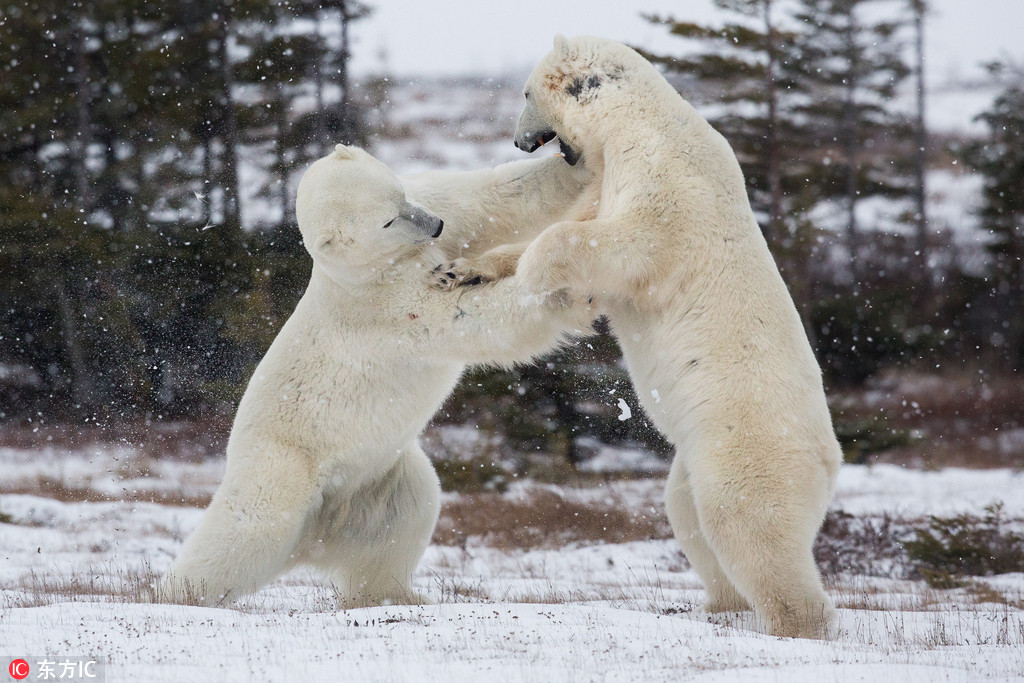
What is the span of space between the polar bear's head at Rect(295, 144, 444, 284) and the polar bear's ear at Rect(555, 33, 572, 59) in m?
1.05

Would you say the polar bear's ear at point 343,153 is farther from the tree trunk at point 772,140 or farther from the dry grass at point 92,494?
the tree trunk at point 772,140

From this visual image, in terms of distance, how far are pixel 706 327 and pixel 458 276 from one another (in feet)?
3.86

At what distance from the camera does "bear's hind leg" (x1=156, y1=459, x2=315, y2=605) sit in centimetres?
464

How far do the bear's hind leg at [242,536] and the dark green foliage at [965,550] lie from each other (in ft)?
17.7

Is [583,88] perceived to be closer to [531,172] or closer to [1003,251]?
[531,172]

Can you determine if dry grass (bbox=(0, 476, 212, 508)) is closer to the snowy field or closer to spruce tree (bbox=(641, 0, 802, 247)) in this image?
the snowy field

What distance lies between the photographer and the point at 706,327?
4.06 metres

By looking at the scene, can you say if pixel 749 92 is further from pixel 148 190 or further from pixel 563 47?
pixel 563 47

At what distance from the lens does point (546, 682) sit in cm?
315

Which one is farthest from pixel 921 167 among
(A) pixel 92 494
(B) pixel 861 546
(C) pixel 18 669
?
(C) pixel 18 669

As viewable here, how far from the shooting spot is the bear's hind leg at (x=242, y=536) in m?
4.64

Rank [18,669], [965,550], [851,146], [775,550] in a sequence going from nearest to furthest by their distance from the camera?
[18,669], [775,550], [965,550], [851,146]

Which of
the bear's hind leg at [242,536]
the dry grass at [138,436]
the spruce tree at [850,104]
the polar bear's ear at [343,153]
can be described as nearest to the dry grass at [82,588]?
the bear's hind leg at [242,536]

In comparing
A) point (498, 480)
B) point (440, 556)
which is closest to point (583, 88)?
point (440, 556)
